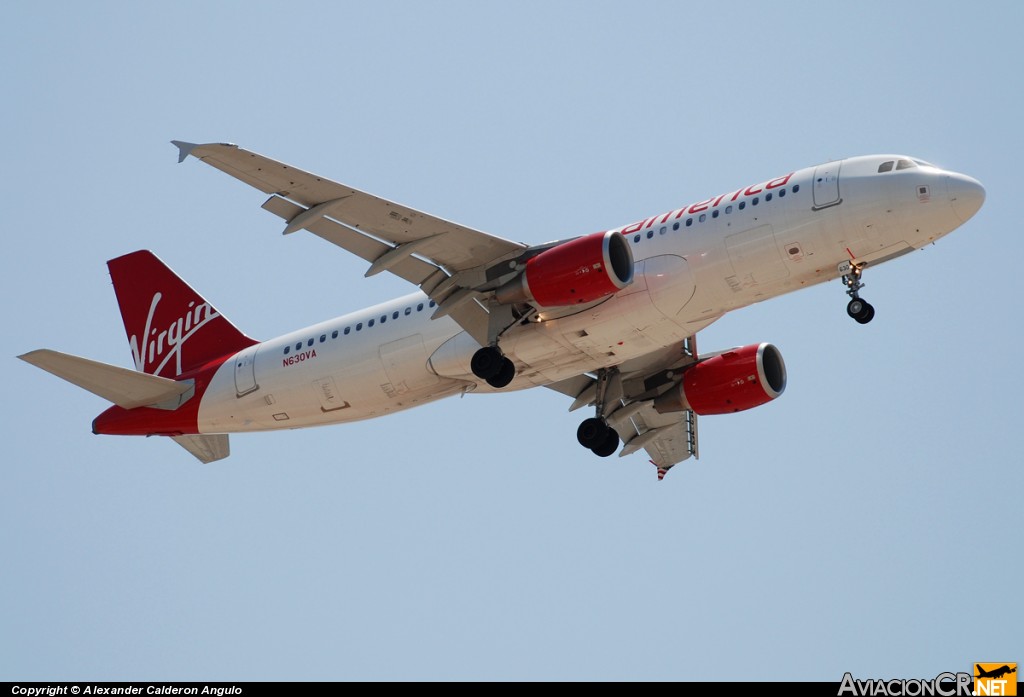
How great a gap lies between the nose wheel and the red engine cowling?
5.44m

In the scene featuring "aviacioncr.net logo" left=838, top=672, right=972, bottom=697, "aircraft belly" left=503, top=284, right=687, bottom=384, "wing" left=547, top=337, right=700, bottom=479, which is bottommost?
"aviacioncr.net logo" left=838, top=672, right=972, bottom=697

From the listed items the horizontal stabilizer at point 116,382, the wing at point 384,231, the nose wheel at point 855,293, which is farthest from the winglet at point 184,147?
the nose wheel at point 855,293

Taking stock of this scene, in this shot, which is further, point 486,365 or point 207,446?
point 207,446

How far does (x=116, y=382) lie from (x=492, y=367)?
1057 centimetres

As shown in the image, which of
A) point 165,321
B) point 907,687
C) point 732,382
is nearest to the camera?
point 907,687

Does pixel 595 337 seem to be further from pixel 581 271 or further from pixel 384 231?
pixel 384 231

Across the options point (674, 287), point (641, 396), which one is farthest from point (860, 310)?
point (641, 396)

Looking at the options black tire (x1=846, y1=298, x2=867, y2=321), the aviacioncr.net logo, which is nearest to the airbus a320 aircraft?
black tire (x1=846, y1=298, x2=867, y2=321)

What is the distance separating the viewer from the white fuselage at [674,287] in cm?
3284

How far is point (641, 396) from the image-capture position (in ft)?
132

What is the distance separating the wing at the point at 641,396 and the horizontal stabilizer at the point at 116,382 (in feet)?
34.2

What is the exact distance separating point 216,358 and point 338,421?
445cm

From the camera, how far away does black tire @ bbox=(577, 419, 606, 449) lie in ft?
128

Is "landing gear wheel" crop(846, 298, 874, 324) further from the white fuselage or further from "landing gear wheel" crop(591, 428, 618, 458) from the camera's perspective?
"landing gear wheel" crop(591, 428, 618, 458)
